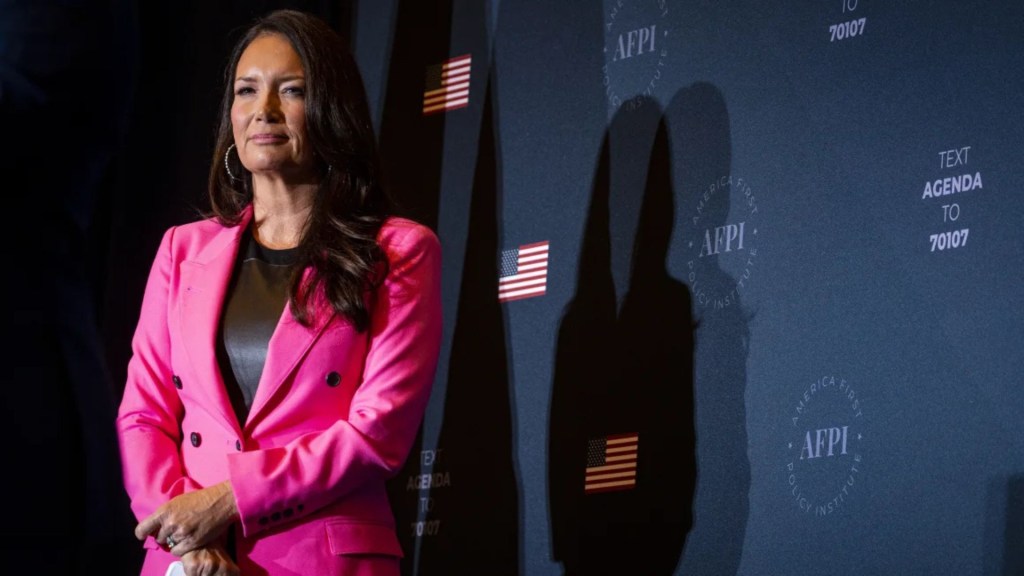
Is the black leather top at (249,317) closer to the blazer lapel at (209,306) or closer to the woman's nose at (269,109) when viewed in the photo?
the blazer lapel at (209,306)

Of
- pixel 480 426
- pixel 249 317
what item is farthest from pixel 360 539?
pixel 480 426

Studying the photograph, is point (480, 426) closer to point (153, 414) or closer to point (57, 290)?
point (153, 414)

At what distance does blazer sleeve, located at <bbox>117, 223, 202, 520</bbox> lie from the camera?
2426 mm

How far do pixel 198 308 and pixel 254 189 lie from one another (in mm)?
324

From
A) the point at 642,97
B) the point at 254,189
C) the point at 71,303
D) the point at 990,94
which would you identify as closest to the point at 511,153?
the point at 642,97

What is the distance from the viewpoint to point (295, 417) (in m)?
2.44

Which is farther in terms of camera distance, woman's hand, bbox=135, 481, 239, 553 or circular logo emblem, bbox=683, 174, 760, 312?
circular logo emblem, bbox=683, 174, 760, 312

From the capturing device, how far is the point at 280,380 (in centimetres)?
242

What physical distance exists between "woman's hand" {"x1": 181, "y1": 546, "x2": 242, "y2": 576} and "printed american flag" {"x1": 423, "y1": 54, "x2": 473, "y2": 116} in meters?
1.82

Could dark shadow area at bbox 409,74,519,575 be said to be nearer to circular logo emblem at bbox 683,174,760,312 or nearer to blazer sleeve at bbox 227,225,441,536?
circular logo emblem at bbox 683,174,760,312

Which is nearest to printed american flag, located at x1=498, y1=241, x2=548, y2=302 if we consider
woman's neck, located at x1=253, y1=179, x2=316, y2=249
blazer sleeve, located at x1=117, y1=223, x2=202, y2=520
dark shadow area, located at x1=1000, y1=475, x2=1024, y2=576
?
woman's neck, located at x1=253, y1=179, x2=316, y2=249

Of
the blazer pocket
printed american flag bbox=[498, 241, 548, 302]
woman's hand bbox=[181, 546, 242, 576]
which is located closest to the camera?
woman's hand bbox=[181, 546, 242, 576]

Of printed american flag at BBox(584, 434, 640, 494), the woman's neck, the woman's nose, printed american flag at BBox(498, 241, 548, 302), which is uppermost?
the woman's nose

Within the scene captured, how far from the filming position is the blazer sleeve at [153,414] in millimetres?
2426
